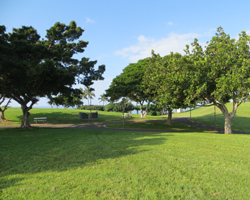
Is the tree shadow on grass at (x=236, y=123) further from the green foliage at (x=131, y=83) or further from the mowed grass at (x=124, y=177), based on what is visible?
the mowed grass at (x=124, y=177)

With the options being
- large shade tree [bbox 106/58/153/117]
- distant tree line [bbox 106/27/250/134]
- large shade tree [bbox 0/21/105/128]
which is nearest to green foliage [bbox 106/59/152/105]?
large shade tree [bbox 106/58/153/117]

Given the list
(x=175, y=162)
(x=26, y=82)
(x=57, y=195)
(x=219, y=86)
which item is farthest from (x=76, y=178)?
(x=219, y=86)

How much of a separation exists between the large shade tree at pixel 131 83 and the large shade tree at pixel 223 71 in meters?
8.47

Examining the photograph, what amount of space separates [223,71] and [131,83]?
1229cm

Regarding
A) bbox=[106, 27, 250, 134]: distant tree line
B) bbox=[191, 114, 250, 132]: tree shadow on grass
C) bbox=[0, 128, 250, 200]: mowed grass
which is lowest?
bbox=[191, 114, 250, 132]: tree shadow on grass

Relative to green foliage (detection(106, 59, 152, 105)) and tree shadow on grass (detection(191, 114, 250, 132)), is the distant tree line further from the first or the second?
tree shadow on grass (detection(191, 114, 250, 132))

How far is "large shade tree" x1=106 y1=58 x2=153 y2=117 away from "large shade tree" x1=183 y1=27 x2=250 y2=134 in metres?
8.47

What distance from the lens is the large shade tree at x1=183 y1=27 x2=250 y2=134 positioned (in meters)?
14.8

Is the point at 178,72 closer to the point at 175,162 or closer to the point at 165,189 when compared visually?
the point at 175,162

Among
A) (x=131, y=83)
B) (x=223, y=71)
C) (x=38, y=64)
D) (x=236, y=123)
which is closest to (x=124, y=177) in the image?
(x=38, y=64)

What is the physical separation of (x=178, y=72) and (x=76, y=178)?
14453 millimetres

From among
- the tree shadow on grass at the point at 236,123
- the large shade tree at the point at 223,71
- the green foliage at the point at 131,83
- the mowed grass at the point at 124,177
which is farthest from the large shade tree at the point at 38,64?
the tree shadow on grass at the point at 236,123

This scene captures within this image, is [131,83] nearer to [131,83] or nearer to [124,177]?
[131,83]

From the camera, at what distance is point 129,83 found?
25.4m
